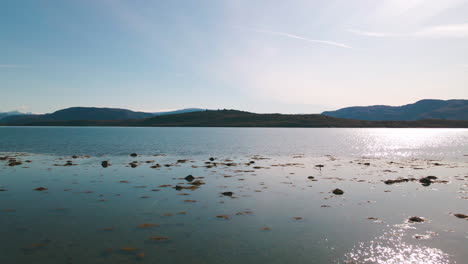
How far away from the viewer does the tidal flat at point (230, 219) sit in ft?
48.4

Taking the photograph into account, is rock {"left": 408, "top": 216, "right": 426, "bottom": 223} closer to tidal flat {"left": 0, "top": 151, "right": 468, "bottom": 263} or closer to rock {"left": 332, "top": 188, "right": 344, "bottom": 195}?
tidal flat {"left": 0, "top": 151, "right": 468, "bottom": 263}

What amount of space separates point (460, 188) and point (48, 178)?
44987 millimetres

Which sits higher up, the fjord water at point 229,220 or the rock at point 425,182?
the fjord water at point 229,220

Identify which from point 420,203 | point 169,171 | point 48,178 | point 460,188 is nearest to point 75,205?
point 48,178

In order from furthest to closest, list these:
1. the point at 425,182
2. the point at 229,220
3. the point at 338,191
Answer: the point at 425,182 < the point at 338,191 < the point at 229,220

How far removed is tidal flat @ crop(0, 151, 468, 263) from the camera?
14.8 metres

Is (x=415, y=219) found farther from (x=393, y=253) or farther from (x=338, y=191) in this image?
(x=338, y=191)

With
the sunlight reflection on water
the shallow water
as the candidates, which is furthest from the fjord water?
the shallow water

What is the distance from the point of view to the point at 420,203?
2472cm

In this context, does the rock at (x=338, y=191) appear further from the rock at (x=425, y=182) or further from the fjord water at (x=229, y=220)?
the rock at (x=425, y=182)

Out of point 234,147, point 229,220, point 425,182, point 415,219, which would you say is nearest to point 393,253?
point 415,219

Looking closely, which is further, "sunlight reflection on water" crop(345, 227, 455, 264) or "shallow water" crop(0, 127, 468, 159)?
"shallow water" crop(0, 127, 468, 159)

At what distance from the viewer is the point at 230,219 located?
20.1 metres

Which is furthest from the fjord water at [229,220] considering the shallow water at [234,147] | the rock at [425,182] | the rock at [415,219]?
the shallow water at [234,147]
